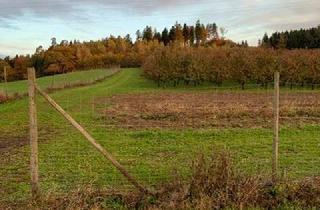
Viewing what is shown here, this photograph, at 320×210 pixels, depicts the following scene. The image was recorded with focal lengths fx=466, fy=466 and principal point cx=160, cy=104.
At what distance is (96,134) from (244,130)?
19.1ft

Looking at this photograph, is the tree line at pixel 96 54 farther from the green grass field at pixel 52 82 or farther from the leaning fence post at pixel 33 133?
the leaning fence post at pixel 33 133

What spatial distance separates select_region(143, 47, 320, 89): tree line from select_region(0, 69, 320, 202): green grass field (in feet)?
152

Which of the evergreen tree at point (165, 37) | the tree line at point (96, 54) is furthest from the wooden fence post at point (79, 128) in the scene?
the evergreen tree at point (165, 37)

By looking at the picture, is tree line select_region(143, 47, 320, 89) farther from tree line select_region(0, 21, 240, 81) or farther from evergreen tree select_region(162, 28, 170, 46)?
evergreen tree select_region(162, 28, 170, 46)

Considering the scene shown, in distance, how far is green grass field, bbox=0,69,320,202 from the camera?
10477 millimetres

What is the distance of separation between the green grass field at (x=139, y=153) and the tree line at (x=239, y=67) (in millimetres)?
46267

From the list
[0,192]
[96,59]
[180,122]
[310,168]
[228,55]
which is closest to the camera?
[0,192]

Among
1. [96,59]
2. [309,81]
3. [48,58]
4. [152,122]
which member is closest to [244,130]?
[152,122]

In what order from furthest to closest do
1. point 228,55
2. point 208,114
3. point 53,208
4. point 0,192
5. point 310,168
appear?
point 228,55 < point 208,114 < point 310,168 < point 0,192 < point 53,208

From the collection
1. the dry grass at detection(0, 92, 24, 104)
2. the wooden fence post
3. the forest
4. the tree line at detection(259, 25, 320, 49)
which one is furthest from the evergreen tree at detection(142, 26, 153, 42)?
the wooden fence post

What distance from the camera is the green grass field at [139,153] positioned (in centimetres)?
1048

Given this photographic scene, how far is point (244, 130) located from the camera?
18250 mm

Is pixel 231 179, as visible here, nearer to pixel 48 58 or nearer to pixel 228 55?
pixel 228 55

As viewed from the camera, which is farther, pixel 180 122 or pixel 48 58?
pixel 48 58
